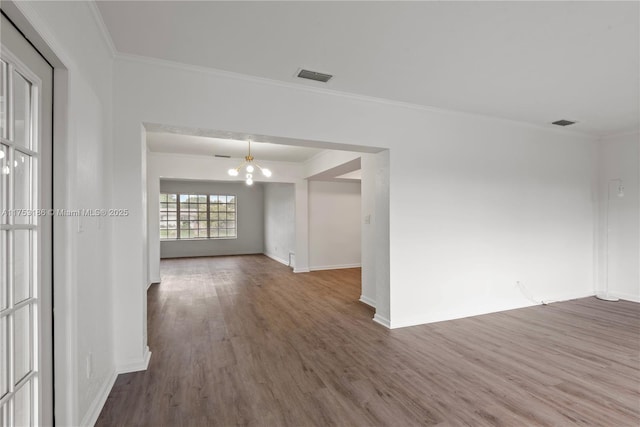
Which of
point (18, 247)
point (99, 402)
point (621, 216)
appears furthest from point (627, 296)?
point (18, 247)

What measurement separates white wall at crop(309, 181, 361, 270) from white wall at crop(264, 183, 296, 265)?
1.76ft

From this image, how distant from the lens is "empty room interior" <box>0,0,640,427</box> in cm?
151

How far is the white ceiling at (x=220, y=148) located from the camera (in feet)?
16.6

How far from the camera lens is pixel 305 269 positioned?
23.4 feet

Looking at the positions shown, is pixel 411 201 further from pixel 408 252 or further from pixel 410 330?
pixel 410 330

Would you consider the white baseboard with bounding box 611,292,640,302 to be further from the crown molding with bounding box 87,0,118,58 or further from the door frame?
the crown molding with bounding box 87,0,118,58

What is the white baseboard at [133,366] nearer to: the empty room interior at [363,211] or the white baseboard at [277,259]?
the empty room interior at [363,211]

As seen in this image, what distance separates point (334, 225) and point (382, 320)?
4095 mm

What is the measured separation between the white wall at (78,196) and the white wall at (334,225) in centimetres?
534

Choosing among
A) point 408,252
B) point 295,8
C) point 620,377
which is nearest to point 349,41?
point 295,8

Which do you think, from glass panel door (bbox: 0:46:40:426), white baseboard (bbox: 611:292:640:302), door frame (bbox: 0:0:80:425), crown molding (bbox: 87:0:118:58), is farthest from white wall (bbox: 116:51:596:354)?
glass panel door (bbox: 0:46:40:426)

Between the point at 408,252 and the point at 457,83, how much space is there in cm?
189

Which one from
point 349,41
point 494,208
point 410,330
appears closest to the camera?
point 349,41

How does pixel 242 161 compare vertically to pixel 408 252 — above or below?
above
